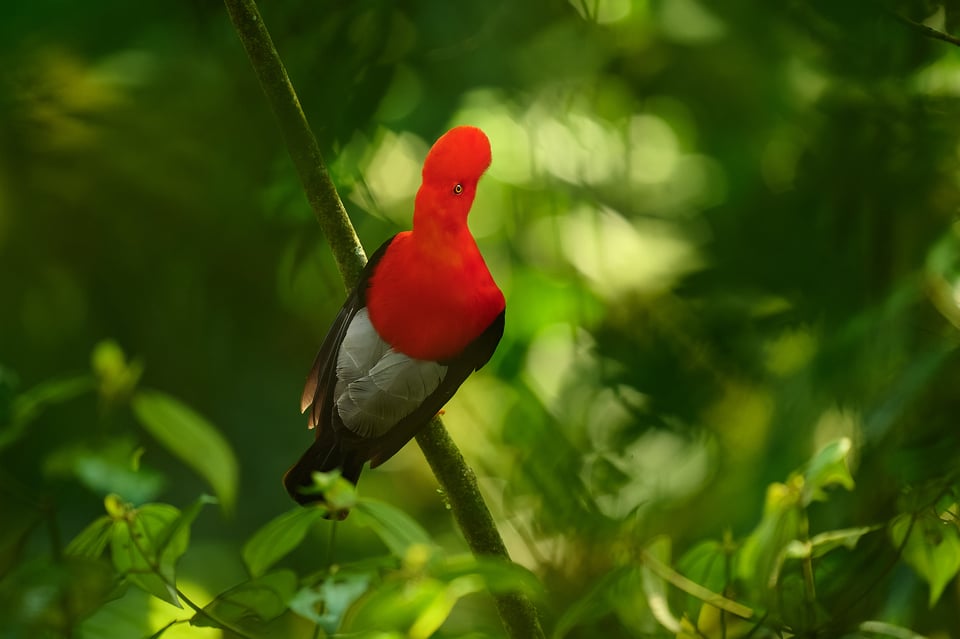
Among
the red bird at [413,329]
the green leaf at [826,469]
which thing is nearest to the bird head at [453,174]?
the red bird at [413,329]

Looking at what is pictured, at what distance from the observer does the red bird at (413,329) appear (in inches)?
22.6

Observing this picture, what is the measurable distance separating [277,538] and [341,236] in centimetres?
19

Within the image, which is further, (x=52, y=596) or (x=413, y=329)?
(x=413, y=329)

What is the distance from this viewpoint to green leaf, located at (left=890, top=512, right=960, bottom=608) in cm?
61

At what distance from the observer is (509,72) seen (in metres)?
1.62

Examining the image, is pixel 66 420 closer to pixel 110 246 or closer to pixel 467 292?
pixel 110 246

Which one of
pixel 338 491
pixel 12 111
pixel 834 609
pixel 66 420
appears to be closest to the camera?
pixel 338 491

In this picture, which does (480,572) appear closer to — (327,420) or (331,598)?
(331,598)

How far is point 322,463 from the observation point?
58cm

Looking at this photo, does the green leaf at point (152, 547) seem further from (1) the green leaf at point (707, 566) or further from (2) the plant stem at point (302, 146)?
(1) the green leaf at point (707, 566)

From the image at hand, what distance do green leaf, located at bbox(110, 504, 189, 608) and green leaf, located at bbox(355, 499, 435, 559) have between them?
0.09 m

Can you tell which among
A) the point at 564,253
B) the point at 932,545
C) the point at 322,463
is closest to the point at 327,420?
the point at 322,463

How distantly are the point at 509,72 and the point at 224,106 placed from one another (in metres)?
0.47

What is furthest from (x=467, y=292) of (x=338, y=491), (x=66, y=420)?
(x=66, y=420)
